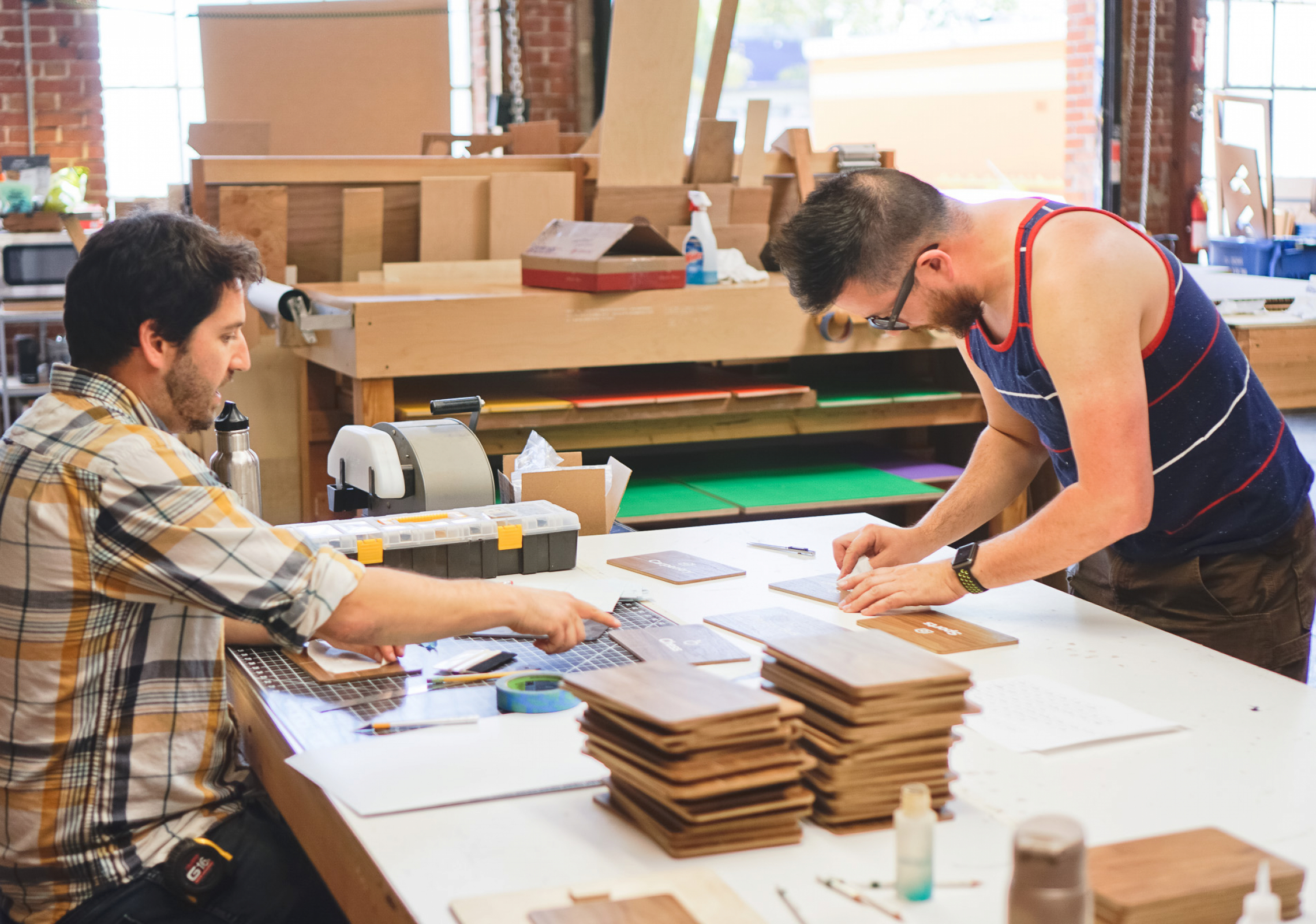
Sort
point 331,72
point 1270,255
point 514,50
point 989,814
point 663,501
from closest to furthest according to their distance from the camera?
point 989,814, point 663,501, point 331,72, point 514,50, point 1270,255

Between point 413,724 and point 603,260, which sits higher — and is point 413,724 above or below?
below

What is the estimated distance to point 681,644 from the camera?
1.84 m

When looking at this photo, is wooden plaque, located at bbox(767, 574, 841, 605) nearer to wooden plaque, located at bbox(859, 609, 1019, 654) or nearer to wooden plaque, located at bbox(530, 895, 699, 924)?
wooden plaque, located at bbox(859, 609, 1019, 654)

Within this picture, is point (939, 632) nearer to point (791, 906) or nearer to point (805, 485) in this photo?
point (791, 906)

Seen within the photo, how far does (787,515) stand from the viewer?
373cm

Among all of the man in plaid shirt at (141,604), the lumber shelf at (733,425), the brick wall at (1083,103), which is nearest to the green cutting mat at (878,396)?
the lumber shelf at (733,425)

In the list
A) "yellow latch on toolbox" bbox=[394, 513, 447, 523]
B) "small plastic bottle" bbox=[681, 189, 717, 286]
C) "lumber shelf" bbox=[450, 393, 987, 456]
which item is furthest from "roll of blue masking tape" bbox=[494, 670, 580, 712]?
"small plastic bottle" bbox=[681, 189, 717, 286]

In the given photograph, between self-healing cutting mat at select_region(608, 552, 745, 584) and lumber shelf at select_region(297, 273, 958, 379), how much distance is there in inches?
40.8

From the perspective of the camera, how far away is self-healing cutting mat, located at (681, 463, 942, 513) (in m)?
3.51

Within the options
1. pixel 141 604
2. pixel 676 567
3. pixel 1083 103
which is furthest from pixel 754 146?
pixel 1083 103

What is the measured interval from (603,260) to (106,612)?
203 cm

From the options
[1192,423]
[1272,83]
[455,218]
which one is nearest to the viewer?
[1192,423]

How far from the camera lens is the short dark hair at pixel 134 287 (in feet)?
5.19

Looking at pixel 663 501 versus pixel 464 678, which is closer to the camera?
pixel 464 678
